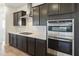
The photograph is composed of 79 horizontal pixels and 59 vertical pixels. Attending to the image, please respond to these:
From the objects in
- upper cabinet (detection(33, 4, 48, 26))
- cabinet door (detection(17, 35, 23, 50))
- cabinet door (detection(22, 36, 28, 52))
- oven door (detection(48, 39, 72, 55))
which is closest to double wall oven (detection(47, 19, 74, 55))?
oven door (detection(48, 39, 72, 55))

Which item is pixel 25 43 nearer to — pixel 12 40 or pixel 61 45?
pixel 12 40

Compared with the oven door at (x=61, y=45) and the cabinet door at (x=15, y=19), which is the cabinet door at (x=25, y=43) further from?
the oven door at (x=61, y=45)

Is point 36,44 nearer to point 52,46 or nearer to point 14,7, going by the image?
point 52,46

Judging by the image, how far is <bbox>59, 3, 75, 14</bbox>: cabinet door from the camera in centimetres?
198

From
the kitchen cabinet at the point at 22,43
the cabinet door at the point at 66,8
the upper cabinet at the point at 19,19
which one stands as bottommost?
the kitchen cabinet at the point at 22,43

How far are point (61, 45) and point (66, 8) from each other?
64 cm

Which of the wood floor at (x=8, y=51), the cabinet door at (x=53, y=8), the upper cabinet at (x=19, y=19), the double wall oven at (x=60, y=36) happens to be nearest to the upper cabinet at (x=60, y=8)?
the cabinet door at (x=53, y=8)

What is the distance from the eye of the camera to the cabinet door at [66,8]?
1.98 meters

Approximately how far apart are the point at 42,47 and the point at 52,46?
0.18 meters

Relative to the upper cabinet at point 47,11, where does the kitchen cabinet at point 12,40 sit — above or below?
below

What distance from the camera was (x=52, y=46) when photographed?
2.12 metres

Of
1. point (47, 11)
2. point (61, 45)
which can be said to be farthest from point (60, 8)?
point (61, 45)

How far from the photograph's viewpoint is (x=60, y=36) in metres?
2.05

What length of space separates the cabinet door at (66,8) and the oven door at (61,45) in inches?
19.9
